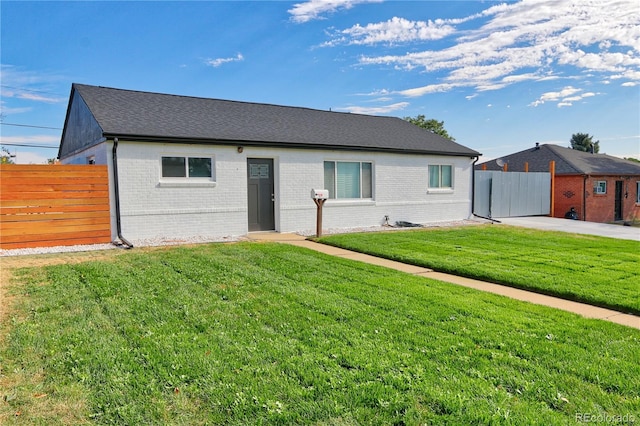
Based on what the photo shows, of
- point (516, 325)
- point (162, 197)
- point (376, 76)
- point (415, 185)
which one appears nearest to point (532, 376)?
point (516, 325)

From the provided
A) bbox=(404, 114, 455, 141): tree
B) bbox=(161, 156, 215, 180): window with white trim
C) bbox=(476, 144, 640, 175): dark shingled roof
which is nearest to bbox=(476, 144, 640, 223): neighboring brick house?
bbox=(476, 144, 640, 175): dark shingled roof

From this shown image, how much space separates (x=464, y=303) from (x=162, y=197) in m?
8.67

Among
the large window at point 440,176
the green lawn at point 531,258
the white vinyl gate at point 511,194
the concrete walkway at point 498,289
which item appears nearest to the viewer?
the concrete walkway at point 498,289

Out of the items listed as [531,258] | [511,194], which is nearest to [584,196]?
[511,194]

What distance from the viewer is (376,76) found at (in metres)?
20.8

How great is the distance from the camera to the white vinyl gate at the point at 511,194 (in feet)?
60.5

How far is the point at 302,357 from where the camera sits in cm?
349

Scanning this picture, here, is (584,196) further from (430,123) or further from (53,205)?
(53,205)

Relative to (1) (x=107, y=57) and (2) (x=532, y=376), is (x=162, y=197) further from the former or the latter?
(1) (x=107, y=57)

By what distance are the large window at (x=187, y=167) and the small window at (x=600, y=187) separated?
2147cm

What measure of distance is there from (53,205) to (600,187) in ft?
85.6

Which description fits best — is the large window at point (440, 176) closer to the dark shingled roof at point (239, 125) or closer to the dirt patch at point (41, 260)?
the dark shingled roof at point (239, 125)

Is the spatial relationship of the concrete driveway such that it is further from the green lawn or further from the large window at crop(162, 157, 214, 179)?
the large window at crop(162, 157, 214, 179)
